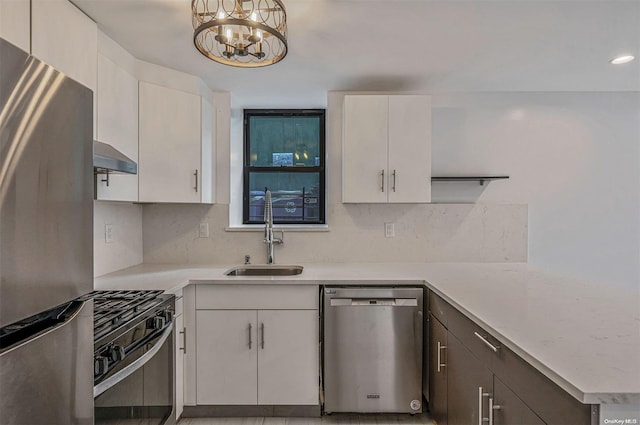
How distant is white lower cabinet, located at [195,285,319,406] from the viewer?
2.13 m

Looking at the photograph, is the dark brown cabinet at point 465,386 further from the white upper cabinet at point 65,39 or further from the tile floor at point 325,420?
the white upper cabinet at point 65,39

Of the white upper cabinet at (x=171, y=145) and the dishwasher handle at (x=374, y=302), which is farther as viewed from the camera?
the white upper cabinet at (x=171, y=145)

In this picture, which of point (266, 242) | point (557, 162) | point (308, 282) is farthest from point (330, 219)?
point (557, 162)

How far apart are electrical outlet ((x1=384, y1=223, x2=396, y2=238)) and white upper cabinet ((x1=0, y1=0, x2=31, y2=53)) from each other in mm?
2347

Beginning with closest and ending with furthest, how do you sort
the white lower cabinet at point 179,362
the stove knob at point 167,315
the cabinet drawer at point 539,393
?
the cabinet drawer at point 539,393 → the stove knob at point 167,315 → the white lower cabinet at point 179,362

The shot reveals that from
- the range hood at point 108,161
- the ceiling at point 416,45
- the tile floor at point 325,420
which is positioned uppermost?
the ceiling at point 416,45

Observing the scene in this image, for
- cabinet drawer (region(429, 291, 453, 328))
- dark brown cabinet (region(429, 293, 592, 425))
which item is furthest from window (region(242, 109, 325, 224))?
dark brown cabinet (region(429, 293, 592, 425))

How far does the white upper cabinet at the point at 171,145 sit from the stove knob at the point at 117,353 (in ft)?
4.01

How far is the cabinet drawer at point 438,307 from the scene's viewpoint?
1.80 metres

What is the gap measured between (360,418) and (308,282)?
934 millimetres

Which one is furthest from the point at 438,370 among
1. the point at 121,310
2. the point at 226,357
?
the point at 121,310

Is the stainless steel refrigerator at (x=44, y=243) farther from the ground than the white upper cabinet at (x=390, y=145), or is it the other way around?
the white upper cabinet at (x=390, y=145)

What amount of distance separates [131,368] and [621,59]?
10.7ft

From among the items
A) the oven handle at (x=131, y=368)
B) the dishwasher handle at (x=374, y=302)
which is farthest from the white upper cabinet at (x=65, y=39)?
the dishwasher handle at (x=374, y=302)
